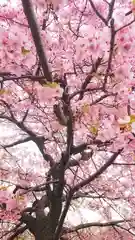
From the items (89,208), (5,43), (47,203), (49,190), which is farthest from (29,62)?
(89,208)

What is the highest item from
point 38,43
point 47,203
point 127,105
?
point 47,203

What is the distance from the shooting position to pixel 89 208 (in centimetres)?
939

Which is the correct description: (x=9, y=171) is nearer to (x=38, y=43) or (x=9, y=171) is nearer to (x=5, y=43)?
(x=5, y=43)

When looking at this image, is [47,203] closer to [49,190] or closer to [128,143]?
[49,190]

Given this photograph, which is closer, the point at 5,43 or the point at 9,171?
the point at 5,43

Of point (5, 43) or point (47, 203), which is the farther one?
point (47, 203)

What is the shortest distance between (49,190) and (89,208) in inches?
143

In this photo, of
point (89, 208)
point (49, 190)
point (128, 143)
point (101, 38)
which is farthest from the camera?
point (89, 208)

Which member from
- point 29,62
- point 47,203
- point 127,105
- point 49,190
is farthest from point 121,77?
point 47,203

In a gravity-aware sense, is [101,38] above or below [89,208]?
below

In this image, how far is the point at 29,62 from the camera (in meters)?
3.00

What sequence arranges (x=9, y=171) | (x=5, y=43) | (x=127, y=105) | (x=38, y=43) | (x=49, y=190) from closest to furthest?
(x=38, y=43)
(x=5, y=43)
(x=127, y=105)
(x=49, y=190)
(x=9, y=171)

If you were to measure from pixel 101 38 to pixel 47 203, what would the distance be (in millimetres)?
4475

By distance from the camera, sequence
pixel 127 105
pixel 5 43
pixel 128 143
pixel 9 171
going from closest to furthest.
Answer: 1. pixel 5 43
2. pixel 127 105
3. pixel 128 143
4. pixel 9 171
